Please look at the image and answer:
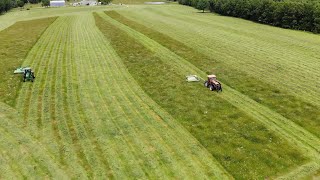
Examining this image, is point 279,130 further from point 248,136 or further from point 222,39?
point 222,39

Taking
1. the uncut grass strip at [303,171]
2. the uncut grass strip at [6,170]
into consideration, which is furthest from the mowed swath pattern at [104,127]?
the uncut grass strip at [303,171]

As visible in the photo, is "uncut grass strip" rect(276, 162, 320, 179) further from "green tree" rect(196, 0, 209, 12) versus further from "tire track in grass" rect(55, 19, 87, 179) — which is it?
"green tree" rect(196, 0, 209, 12)

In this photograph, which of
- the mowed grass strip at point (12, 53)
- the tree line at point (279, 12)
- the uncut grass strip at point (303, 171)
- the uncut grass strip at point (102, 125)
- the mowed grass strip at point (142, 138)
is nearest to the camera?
the uncut grass strip at point (303, 171)

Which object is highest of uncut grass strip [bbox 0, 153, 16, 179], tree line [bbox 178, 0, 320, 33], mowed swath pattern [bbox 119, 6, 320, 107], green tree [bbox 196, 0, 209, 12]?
green tree [bbox 196, 0, 209, 12]

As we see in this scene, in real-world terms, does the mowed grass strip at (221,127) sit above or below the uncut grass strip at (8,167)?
above

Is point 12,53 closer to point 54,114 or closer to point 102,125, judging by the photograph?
point 54,114

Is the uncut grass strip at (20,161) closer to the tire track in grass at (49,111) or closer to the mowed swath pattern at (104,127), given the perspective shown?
the mowed swath pattern at (104,127)

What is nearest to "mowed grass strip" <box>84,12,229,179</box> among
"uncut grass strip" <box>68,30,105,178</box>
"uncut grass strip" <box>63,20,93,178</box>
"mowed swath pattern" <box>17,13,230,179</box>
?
"mowed swath pattern" <box>17,13,230,179</box>
